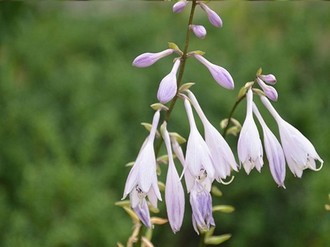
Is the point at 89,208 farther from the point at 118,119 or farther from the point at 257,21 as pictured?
the point at 257,21

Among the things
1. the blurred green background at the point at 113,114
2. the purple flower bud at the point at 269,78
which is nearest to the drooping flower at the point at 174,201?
the purple flower bud at the point at 269,78

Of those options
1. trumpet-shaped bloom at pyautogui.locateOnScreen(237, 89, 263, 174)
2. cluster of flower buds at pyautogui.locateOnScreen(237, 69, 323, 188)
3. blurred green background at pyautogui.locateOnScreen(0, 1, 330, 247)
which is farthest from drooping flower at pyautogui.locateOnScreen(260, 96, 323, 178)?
blurred green background at pyautogui.locateOnScreen(0, 1, 330, 247)

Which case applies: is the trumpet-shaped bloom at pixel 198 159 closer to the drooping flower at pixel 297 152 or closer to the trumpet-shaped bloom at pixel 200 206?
the trumpet-shaped bloom at pixel 200 206

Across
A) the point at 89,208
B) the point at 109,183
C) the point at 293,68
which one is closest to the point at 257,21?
the point at 293,68

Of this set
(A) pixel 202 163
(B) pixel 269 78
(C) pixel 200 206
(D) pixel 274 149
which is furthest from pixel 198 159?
(B) pixel 269 78

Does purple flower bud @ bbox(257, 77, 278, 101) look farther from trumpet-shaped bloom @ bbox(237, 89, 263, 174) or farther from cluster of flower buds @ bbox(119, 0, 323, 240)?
trumpet-shaped bloom @ bbox(237, 89, 263, 174)
